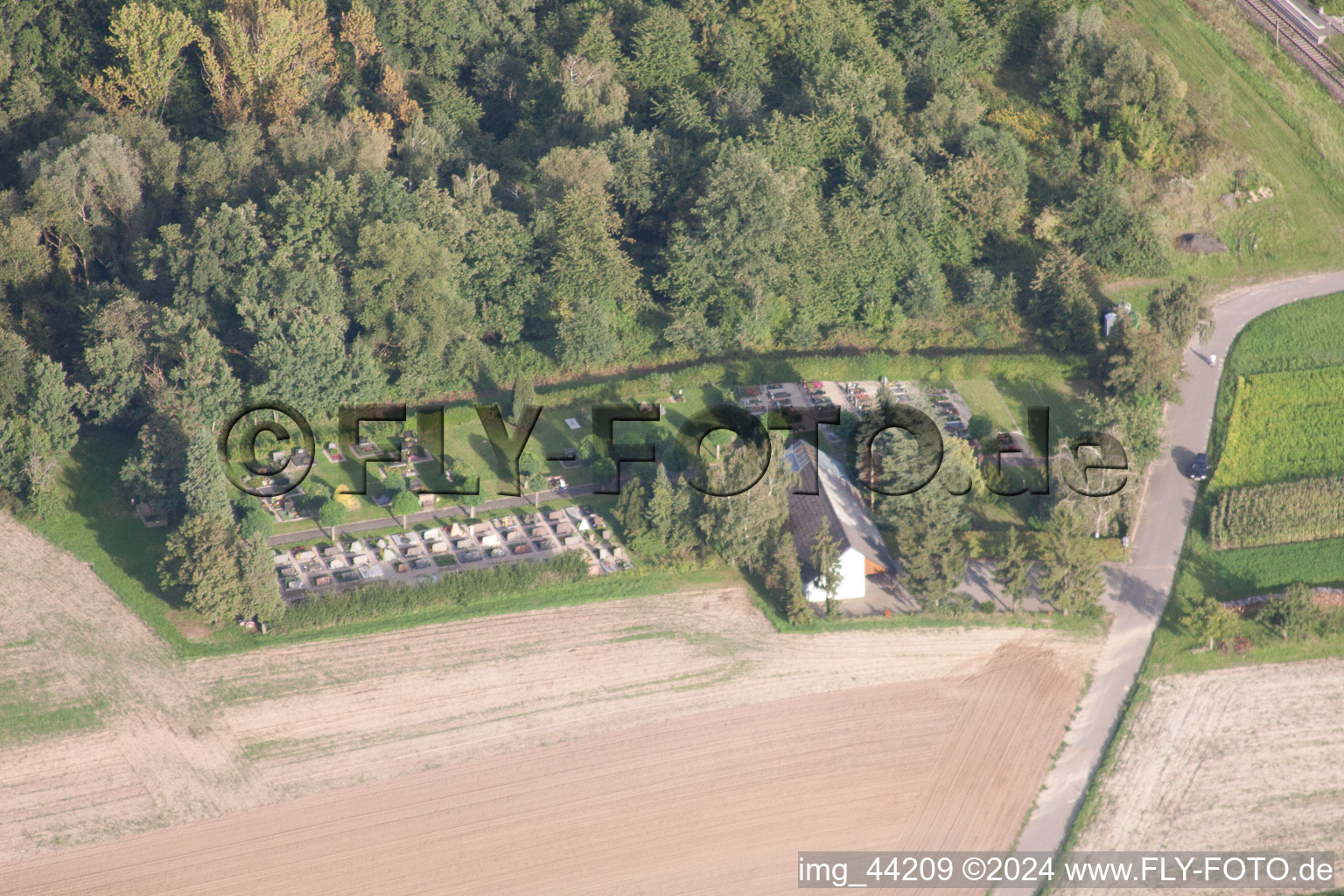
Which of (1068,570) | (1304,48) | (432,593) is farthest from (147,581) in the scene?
(1304,48)

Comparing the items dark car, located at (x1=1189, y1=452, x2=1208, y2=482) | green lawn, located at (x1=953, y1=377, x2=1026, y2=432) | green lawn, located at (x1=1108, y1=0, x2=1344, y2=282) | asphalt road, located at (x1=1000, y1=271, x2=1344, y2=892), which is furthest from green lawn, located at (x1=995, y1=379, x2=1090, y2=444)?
green lawn, located at (x1=1108, y1=0, x2=1344, y2=282)

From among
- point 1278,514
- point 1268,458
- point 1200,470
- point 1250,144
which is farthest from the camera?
point 1250,144

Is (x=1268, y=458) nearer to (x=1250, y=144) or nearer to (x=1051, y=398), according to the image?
(x=1051, y=398)

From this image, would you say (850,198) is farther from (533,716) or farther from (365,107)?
(533,716)

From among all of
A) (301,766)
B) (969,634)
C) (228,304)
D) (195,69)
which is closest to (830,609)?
(969,634)

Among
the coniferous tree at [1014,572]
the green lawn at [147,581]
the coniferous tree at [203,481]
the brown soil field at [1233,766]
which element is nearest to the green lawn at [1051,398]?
the coniferous tree at [1014,572]

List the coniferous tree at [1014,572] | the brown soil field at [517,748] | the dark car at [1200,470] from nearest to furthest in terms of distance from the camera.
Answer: the brown soil field at [517,748]
the coniferous tree at [1014,572]
the dark car at [1200,470]

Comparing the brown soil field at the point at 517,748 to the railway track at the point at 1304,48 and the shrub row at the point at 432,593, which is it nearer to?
the shrub row at the point at 432,593
